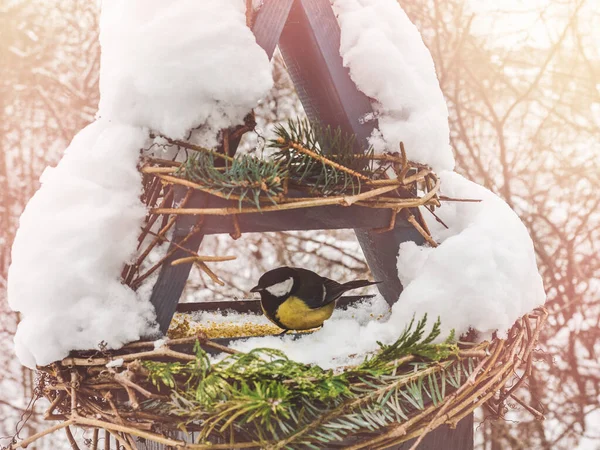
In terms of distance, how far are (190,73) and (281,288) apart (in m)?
0.32

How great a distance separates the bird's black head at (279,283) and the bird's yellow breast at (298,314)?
0.02 m

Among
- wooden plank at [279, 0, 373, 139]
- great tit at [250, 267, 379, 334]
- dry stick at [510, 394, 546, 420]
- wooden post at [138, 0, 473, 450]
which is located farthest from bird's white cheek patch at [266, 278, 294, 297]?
dry stick at [510, 394, 546, 420]

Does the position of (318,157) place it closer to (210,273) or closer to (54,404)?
(210,273)

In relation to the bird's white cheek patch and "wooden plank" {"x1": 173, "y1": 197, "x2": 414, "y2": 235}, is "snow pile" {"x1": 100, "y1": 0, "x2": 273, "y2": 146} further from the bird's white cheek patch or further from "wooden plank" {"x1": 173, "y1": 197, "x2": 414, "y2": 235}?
the bird's white cheek patch

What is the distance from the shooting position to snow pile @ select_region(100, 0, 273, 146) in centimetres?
60

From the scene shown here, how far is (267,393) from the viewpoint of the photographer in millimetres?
481

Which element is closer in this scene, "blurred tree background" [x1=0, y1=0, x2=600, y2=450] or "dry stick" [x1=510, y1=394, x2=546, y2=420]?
"dry stick" [x1=510, y1=394, x2=546, y2=420]

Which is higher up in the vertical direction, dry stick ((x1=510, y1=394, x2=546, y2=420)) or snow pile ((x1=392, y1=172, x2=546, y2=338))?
snow pile ((x1=392, y1=172, x2=546, y2=338))

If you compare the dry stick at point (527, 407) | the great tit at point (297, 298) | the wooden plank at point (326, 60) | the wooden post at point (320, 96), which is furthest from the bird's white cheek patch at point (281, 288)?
the dry stick at point (527, 407)

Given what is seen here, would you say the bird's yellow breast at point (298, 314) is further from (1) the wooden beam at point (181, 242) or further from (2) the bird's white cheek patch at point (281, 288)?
(1) the wooden beam at point (181, 242)

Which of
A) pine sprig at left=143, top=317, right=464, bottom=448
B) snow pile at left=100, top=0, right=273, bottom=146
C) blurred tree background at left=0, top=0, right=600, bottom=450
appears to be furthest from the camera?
blurred tree background at left=0, top=0, right=600, bottom=450

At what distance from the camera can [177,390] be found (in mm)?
536

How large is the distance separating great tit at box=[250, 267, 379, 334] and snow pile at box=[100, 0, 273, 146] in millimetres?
253

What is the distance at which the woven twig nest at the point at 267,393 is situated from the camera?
1.64 ft
